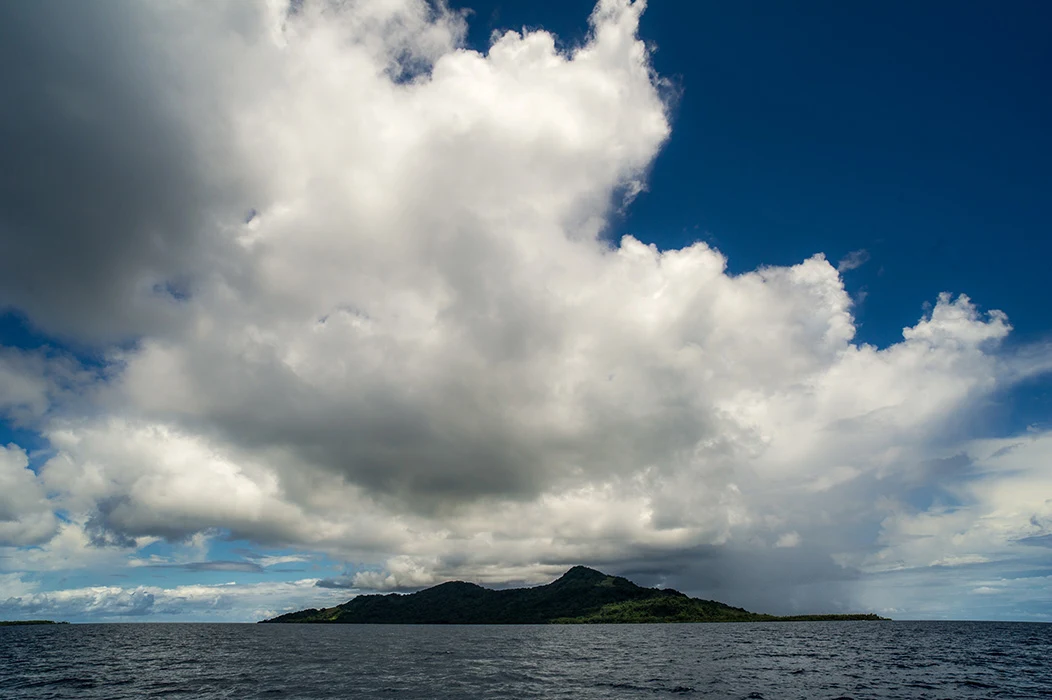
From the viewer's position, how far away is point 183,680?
84.2 metres

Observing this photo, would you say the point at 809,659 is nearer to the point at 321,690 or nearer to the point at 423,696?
the point at 423,696

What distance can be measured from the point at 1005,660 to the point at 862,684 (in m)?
76.6

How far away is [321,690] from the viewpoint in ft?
235

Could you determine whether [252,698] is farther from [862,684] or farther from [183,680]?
[862,684]

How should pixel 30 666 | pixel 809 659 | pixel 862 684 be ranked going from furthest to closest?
pixel 809 659, pixel 30 666, pixel 862 684

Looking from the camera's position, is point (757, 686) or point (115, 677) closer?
point (757, 686)

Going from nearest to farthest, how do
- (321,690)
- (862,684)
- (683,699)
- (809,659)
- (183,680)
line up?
(683,699) < (321,690) < (862,684) < (183,680) < (809,659)

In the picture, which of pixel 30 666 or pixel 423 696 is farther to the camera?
pixel 30 666

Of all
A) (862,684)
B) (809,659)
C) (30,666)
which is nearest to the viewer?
(862,684)

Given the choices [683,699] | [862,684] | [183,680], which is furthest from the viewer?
[183,680]

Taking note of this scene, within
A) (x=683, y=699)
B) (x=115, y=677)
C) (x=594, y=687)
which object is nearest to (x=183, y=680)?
(x=115, y=677)

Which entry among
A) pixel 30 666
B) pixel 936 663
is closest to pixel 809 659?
pixel 936 663

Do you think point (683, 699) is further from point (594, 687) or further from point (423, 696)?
point (423, 696)

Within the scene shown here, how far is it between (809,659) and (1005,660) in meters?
45.6
